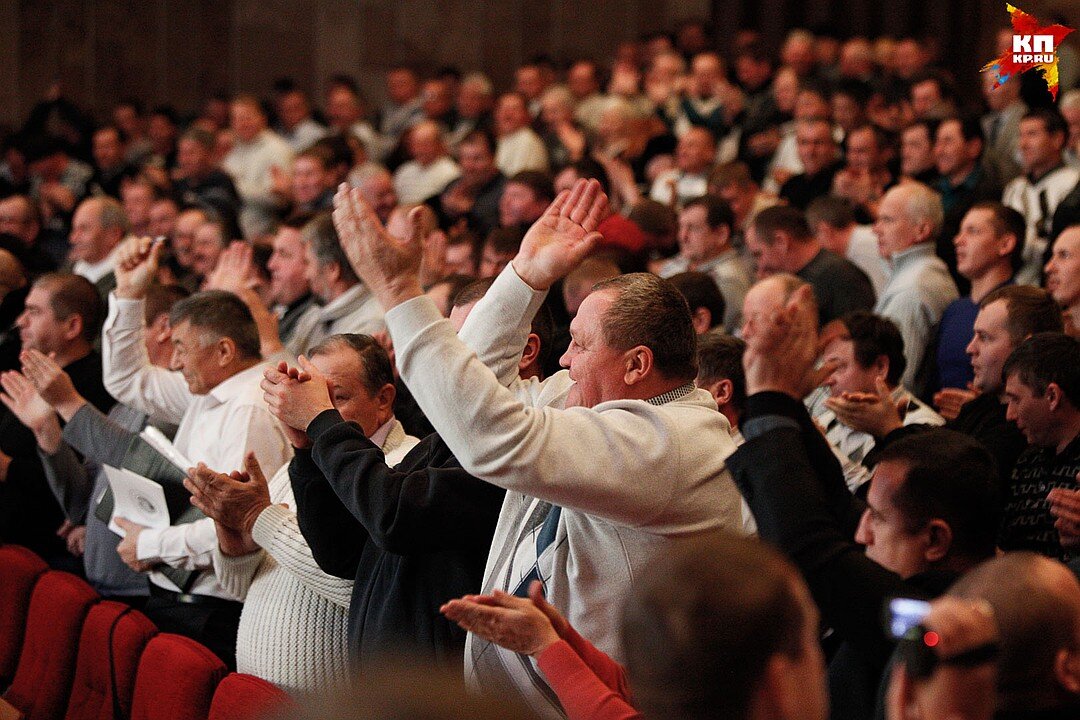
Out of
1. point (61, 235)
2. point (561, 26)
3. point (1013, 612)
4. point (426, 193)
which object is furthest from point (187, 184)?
point (1013, 612)

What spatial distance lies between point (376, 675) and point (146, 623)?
2.52 m

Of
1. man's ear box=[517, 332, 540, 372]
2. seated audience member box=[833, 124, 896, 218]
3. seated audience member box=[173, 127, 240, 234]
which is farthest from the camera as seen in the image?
seated audience member box=[173, 127, 240, 234]

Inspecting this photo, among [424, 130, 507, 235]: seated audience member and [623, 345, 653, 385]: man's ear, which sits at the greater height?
[424, 130, 507, 235]: seated audience member

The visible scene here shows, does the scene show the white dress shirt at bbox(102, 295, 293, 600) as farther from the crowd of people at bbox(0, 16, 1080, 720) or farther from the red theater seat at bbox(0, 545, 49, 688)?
the red theater seat at bbox(0, 545, 49, 688)

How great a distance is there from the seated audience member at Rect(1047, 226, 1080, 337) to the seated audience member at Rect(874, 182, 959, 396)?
2.38 ft

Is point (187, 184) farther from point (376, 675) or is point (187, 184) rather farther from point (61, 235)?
point (376, 675)

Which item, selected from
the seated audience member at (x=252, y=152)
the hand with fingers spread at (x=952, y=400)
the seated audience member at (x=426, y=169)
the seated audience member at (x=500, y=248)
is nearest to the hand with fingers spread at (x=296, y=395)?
the hand with fingers spread at (x=952, y=400)

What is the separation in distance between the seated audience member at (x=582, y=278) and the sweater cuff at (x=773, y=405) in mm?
2747

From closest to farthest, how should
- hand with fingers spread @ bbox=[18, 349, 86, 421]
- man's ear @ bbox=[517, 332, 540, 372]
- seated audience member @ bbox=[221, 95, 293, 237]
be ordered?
man's ear @ bbox=[517, 332, 540, 372], hand with fingers spread @ bbox=[18, 349, 86, 421], seated audience member @ bbox=[221, 95, 293, 237]

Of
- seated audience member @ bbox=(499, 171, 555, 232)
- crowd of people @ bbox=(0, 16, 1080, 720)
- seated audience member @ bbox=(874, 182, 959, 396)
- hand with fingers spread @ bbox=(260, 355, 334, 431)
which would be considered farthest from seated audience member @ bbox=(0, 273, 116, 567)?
seated audience member @ bbox=(874, 182, 959, 396)

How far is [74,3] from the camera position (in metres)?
12.9

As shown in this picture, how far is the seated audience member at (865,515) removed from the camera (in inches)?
85.2

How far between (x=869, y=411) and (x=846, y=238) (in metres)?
3.26

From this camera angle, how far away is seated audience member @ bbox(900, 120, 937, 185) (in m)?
7.54
